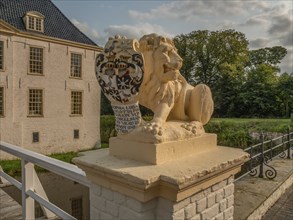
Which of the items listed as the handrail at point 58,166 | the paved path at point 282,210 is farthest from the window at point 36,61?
the paved path at point 282,210

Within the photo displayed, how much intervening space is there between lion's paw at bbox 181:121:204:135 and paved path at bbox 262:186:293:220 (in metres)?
2.41

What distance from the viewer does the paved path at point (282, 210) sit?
3.56 m

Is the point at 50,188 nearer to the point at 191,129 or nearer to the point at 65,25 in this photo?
the point at 191,129

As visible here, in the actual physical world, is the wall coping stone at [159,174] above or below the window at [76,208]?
above

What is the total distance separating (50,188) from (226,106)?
1968 centimetres

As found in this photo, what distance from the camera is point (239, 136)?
14.7 m

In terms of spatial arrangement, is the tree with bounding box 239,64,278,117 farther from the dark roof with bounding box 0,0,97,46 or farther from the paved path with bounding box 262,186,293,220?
the paved path with bounding box 262,186,293,220

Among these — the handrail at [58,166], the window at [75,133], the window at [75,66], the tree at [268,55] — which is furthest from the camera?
the tree at [268,55]

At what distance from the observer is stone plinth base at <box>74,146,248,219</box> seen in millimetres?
1380

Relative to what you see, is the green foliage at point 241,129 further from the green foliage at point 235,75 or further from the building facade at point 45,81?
the building facade at point 45,81

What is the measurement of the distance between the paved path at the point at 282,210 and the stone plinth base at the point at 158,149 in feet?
7.94

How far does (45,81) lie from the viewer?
49.3 feet

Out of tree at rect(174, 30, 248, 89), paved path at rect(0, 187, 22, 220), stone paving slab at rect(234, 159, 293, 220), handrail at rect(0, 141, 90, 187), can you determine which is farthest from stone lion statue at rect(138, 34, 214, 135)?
tree at rect(174, 30, 248, 89)

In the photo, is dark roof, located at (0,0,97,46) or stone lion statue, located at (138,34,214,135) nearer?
stone lion statue, located at (138,34,214,135)
